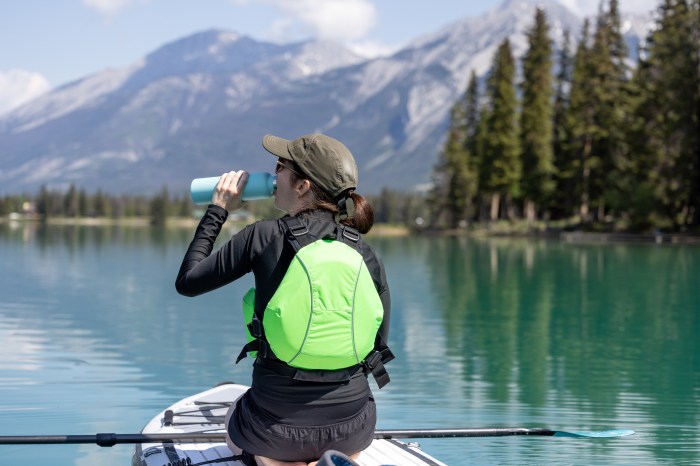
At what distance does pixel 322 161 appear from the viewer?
3787 mm

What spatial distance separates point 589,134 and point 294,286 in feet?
194

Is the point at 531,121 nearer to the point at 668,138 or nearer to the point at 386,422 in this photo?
the point at 668,138

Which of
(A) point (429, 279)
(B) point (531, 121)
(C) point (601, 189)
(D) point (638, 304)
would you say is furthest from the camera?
(B) point (531, 121)

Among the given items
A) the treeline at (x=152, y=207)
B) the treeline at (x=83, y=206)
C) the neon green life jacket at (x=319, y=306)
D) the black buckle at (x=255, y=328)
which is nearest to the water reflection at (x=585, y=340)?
the neon green life jacket at (x=319, y=306)

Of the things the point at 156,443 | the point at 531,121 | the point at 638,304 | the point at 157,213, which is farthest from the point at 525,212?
the point at 157,213

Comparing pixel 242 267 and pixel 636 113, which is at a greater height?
pixel 636 113

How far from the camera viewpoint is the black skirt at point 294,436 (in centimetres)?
372

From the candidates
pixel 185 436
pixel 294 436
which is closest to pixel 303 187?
pixel 294 436

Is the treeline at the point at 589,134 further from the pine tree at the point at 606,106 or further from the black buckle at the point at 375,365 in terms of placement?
the black buckle at the point at 375,365

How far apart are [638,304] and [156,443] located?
51.1 ft

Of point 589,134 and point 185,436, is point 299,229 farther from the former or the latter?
point 589,134

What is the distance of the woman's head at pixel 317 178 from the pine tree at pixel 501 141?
62951 millimetres

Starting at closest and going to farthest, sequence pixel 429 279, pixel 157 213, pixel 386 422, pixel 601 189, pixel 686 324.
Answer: pixel 386 422 → pixel 686 324 → pixel 429 279 → pixel 601 189 → pixel 157 213

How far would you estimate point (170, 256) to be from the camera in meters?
37.6
